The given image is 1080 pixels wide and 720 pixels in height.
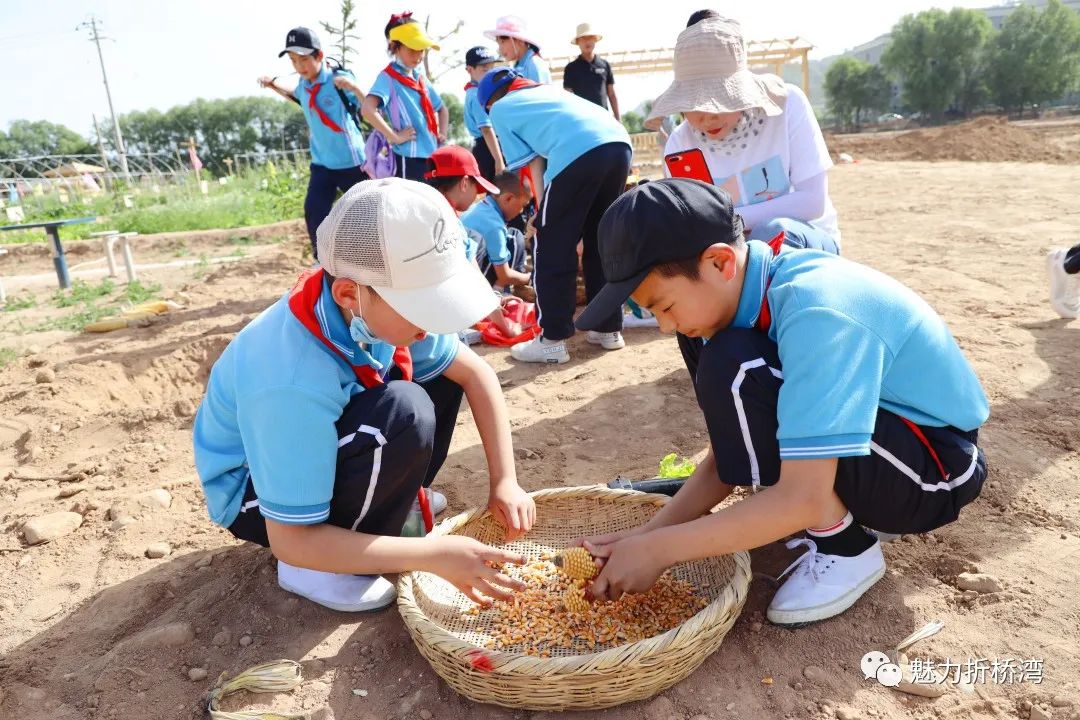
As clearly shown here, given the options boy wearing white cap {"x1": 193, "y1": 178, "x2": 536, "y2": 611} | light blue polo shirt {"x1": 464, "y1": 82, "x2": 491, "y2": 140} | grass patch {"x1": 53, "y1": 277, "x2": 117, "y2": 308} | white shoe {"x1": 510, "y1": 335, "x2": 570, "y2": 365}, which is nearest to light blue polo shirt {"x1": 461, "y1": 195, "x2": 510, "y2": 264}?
white shoe {"x1": 510, "y1": 335, "x2": 570, "y2": 365}

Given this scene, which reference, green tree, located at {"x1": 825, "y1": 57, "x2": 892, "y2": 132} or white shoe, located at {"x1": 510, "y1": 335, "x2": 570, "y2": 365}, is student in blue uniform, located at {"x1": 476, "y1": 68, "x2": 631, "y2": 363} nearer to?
white shoe, located at {"x1": 510, "y1": 335, "x2": 570, "y2": 365}

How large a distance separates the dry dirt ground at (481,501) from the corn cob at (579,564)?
0.35 metres

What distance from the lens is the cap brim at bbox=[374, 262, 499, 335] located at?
1.65 meters

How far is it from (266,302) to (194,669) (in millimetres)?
4654

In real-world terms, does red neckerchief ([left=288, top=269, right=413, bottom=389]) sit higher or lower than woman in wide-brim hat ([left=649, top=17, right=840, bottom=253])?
lower

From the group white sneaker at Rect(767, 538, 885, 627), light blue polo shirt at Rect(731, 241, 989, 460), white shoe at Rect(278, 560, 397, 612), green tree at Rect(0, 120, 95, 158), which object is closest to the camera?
light blue polo shirt at Rect(731, 241, 989, 460)

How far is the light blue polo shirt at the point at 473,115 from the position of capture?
6.31 meters

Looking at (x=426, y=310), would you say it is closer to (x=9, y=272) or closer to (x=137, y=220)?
(x=9, y=272)

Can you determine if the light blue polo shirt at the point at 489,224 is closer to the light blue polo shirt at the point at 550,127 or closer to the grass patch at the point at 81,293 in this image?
the light blue polo shirt at the point at 550,127

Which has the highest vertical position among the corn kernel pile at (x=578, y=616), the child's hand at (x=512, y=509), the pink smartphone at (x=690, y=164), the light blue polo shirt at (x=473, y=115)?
the light blue polo shirt at (x=473, y=115)

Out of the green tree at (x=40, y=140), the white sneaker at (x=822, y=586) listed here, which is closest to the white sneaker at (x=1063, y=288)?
the white sneaker at (x=822, y=586)

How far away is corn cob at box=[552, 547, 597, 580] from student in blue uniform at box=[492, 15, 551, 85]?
385 centimetres

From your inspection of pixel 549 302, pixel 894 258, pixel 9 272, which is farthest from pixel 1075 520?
pixel 9 272

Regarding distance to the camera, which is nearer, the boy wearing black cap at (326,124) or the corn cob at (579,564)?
the corn cob at (579,564)
